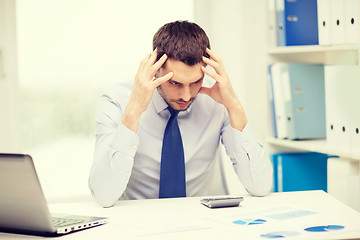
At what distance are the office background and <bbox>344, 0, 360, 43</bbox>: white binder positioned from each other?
0.58 metres

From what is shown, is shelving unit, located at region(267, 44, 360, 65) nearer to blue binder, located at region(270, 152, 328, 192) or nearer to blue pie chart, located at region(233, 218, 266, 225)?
blue binder, located at region(270, 152, 328, 192)

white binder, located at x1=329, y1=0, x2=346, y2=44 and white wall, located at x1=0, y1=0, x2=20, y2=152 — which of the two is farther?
white wall, located at x1=0, y1=0, x2=20, y2=152

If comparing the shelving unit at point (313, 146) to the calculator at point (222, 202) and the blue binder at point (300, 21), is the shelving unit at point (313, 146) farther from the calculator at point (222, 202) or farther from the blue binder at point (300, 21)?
the calculator at point (222, 202)

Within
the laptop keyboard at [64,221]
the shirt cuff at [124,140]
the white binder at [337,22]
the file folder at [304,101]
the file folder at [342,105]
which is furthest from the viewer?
the file folder at [304,101]

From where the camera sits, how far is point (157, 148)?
70.5 inches

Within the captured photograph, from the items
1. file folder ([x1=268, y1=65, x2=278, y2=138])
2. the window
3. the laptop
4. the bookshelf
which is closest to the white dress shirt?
the laptop

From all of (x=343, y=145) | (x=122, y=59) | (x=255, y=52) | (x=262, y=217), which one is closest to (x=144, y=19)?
(x=122, y=59)

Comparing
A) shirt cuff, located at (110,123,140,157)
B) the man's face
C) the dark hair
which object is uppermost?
the dark hair

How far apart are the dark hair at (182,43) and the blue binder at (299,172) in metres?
0.93

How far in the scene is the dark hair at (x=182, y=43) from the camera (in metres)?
1.67

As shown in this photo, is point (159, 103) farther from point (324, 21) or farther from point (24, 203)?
point (324, 21)

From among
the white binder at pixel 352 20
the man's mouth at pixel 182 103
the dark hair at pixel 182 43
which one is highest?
the white binder at pixel 352 20

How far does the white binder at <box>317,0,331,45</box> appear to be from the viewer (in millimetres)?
2105

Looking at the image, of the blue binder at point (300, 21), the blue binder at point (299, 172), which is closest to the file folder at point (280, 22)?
the blue binder at point (300, 21)
